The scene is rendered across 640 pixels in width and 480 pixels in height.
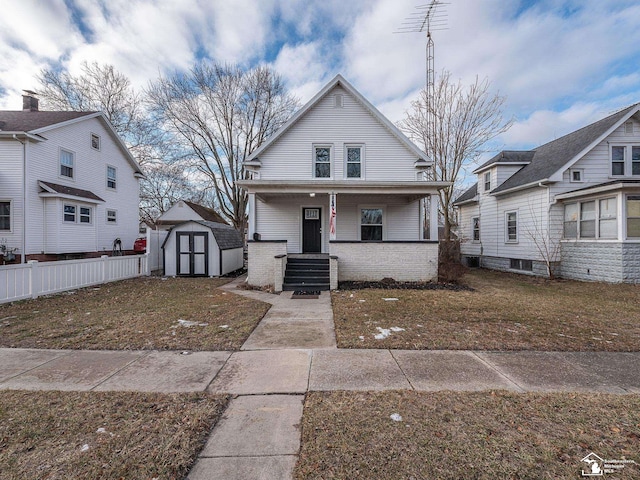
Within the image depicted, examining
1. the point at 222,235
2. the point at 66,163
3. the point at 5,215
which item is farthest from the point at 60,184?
the point at 222,235

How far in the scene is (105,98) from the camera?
2252cm

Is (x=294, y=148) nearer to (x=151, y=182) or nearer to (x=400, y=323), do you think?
(x=400, y=323)

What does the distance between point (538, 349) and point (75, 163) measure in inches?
806

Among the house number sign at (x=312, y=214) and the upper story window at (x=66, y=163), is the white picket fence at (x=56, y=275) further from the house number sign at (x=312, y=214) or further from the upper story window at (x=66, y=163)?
the house number sign at (x=312, y=214)

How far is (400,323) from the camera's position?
5.40 metres

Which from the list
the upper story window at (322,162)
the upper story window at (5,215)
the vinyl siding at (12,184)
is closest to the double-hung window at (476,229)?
the upper story window at (322,162)

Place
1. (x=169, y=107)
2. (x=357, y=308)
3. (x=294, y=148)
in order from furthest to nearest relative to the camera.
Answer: (x=169, y=107)
(x=294, y=148)
(x=357, y=308)

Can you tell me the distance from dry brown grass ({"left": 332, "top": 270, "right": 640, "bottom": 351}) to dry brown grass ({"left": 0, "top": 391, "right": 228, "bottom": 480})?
2.43 m

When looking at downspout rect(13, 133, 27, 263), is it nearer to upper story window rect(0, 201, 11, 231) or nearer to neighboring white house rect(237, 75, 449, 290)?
upper story window rect(0, 201, 11, 231)

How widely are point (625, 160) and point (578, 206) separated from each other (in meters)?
3.12

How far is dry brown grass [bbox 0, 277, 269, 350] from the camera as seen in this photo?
14.5 ft

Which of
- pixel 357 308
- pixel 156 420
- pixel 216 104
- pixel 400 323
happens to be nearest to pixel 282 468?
pixel 156 420

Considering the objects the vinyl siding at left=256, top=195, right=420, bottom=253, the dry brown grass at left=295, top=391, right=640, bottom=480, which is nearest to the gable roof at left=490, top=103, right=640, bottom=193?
the vinyl siding at left=256, top=195, right=420, bottom=253

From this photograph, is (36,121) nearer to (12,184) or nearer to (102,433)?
(12,184)
